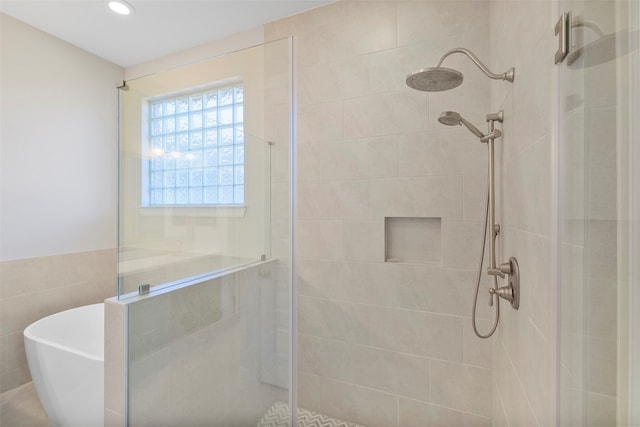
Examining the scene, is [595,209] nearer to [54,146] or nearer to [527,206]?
[527,206]

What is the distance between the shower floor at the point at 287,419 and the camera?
1447 millimetres

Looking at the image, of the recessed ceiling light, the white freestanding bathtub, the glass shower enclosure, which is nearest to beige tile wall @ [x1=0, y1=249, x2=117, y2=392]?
the white freestanding bathtub

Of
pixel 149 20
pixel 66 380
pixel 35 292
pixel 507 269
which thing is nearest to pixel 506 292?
pixel 507 269

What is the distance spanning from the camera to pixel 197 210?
138 cm

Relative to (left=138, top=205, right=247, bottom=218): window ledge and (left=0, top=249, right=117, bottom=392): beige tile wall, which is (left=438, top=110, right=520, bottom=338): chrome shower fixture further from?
(left=0, top=249, right=117, bottom=392): beige tile wall

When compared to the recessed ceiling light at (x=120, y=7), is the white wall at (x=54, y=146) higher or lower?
lower

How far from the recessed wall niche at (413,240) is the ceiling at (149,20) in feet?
5.08

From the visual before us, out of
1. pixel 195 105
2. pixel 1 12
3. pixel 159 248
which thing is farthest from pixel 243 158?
pixel 1 12

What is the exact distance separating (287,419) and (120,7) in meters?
2.75

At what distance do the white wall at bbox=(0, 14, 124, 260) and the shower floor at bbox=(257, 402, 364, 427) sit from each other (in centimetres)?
213

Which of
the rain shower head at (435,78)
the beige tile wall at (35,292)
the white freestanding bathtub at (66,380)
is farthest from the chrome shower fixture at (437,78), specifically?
the beige tile wall at (35,292)

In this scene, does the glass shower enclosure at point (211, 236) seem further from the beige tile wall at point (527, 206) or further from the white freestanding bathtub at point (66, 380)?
the beige tile wall at point (527, 206)

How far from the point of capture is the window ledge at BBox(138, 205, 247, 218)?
138cm

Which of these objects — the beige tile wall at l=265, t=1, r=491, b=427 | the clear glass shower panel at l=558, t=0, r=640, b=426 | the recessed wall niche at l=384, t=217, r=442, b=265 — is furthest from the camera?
the recessed wall niche at l=384, t=217, r=442, b=265
